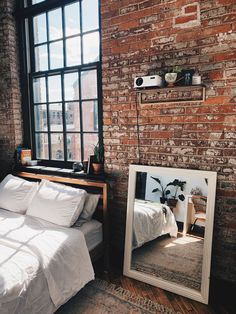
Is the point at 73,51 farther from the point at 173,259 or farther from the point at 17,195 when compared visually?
the point at 173,259

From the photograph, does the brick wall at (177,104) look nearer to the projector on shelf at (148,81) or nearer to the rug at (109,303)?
the projector on shelf at (148,81)

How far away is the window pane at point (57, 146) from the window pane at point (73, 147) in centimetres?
11

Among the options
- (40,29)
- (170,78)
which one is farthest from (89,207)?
(40,29)

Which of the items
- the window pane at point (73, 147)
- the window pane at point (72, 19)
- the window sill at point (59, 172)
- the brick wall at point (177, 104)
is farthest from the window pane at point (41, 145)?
the window pane at point (72, 19)

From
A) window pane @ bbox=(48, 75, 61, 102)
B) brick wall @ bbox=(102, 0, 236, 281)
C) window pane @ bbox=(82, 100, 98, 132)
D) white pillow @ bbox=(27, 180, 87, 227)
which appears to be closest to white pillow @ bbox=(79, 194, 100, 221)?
white pillow @ bbox=(27, 180, 87, 227)

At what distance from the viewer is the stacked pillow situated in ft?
7.84

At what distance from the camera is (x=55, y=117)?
10.6 ft

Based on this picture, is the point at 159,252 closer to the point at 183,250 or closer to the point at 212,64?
the point at 183,250

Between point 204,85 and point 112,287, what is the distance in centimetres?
201

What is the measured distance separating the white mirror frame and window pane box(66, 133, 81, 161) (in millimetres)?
888

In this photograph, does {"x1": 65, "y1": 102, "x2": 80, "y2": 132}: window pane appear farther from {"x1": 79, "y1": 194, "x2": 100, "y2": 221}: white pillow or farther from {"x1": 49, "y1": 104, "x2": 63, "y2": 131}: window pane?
{"x1": 79, "y1": 194, "x2": 100, "y2": 221}: white pillow

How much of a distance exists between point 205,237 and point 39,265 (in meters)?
1.36

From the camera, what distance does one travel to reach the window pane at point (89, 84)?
2.87 m

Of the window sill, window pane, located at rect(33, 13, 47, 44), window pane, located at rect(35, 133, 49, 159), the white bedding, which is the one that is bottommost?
the white bedding
